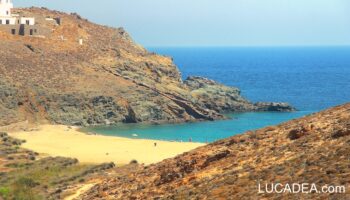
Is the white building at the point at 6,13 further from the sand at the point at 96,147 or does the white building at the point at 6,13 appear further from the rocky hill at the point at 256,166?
the rocky hill at the point at 256,166

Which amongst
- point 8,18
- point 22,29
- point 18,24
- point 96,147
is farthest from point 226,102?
point 96,147

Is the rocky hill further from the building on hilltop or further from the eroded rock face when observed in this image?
the building on hilltop

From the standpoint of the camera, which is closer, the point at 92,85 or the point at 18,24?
the point at 92,85

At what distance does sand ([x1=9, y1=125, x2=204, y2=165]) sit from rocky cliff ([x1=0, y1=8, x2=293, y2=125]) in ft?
22.3

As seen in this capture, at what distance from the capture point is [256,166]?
16.0 meters

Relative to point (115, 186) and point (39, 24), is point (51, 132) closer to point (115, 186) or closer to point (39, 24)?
point (39, 24)

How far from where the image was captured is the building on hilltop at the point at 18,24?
7550 cm

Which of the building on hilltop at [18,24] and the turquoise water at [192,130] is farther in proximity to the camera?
the building on hilltop at [18,24]

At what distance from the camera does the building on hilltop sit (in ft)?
248

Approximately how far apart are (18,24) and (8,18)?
1.50m

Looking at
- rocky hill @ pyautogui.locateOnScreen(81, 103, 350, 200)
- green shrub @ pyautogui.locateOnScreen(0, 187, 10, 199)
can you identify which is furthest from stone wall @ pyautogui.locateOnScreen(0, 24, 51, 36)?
rocky hill @ pyautogui.locateOnScreen(81, 103, 350, 200)

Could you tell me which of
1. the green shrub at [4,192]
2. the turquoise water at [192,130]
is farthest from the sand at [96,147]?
the green shrub at [4,192]

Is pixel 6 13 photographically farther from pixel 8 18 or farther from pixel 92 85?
pixel 92 85

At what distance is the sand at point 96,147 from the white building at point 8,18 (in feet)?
73.3
